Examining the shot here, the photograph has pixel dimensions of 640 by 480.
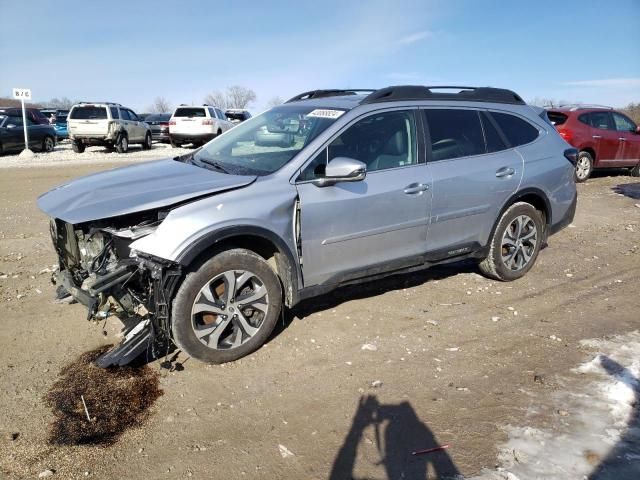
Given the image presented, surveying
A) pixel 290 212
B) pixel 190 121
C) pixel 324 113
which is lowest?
pixel 290 212

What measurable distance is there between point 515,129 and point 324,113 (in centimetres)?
223

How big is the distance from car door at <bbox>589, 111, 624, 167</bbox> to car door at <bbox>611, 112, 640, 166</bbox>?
0.14 meters

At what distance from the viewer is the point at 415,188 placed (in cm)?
436

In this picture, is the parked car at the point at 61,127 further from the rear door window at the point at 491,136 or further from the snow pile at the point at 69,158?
the rear door window at the point at 491,136

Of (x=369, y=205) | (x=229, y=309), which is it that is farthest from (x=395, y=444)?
(x=369, y=205)

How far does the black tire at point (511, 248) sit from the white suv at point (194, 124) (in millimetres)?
17753

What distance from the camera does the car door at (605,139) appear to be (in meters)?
12.7

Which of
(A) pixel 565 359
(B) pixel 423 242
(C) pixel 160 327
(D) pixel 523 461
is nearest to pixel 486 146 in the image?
(B) pixel 423 242

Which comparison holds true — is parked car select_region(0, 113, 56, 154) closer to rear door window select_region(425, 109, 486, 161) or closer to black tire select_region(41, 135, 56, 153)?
black tire select_region(41, 135, 56, 153)

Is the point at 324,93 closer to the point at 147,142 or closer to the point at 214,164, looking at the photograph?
the point at 214,164

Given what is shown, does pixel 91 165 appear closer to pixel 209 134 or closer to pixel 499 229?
pixel 209 134

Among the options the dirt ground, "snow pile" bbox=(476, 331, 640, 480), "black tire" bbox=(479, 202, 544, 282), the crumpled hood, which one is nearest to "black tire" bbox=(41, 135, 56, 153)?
the dirt ground

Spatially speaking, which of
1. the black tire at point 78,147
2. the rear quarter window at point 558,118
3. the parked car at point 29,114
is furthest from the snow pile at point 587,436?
the parked car at point 29,114

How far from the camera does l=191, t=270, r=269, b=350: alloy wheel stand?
3.56 metres
